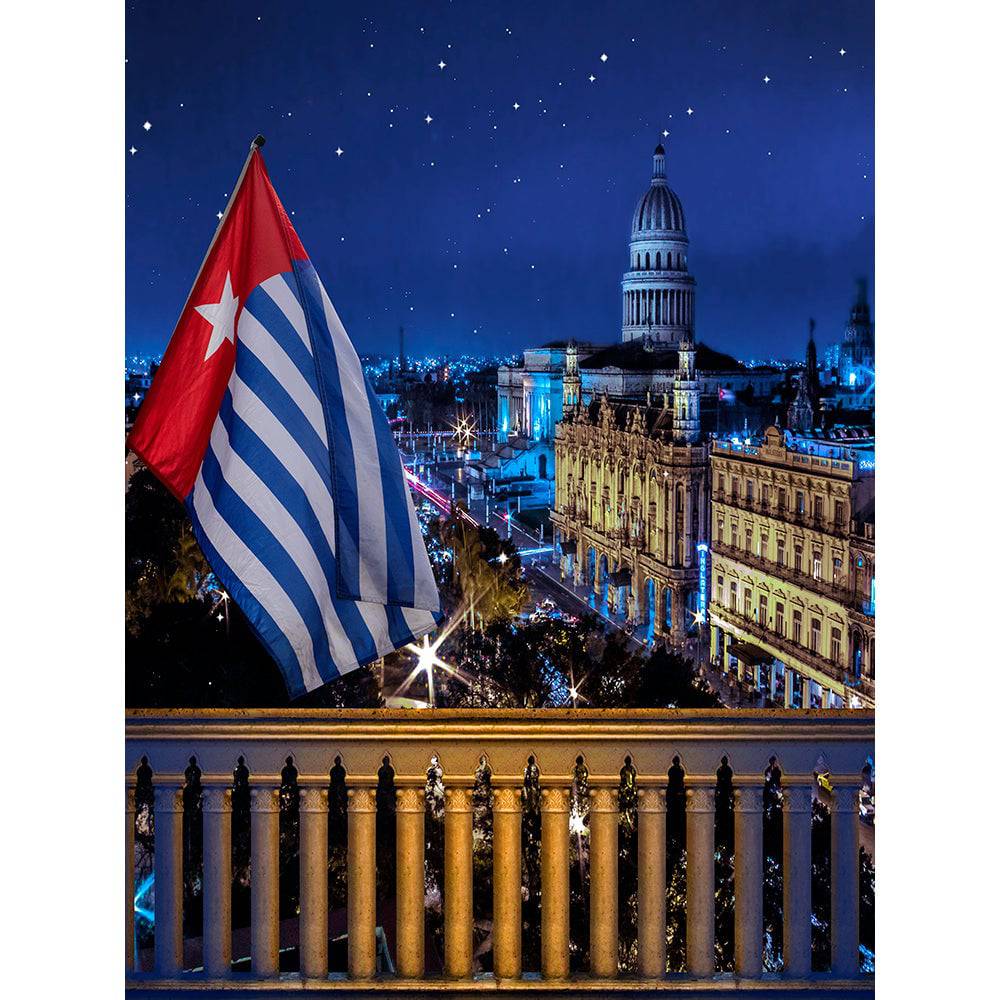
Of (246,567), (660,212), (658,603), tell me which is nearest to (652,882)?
(246,567)

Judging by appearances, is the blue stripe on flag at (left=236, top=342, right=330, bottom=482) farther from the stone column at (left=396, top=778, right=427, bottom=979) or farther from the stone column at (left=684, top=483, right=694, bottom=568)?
the stone column at (left=684, top=483, right=694, bottom=568)

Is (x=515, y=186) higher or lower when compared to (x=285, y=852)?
higher

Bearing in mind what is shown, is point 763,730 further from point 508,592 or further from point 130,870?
point 508,592

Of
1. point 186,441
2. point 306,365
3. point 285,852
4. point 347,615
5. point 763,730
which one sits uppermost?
point 306,365

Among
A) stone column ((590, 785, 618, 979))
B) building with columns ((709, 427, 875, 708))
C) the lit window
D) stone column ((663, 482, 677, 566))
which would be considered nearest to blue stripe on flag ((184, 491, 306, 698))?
stone column ((590, 785, 618, 979))

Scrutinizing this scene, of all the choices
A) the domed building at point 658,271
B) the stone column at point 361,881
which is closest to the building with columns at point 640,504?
the domed building at point 658,271
